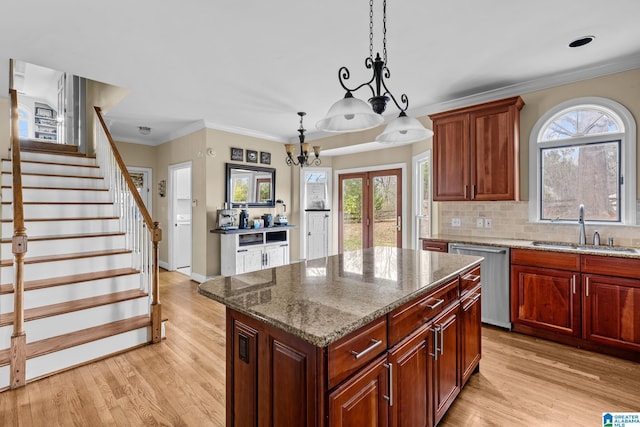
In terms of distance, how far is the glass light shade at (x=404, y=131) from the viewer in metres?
2.06

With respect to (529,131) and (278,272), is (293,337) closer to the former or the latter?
(278,272)

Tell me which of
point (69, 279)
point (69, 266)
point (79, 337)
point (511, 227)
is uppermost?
point (511, 227)

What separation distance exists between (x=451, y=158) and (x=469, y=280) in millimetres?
2005

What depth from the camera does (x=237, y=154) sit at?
5.37 m

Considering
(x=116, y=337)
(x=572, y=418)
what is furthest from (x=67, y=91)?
(x=572, y=418)

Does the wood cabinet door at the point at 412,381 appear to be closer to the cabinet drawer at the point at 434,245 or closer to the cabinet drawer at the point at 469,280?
A: the cabinet drawer at the point at 469,280

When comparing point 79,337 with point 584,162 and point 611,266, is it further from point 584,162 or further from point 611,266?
point 584,162

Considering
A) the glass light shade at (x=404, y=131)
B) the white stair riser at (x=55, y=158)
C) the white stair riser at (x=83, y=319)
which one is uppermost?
the white stair riser at (x=55, y=158)

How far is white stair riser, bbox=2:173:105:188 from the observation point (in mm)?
3805

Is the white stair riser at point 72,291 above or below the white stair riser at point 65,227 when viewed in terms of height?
below

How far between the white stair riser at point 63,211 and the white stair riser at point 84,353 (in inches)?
70.7

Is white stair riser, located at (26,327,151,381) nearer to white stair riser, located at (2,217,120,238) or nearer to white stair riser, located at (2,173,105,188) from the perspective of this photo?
white stair riser, located at (2,217,120,238)

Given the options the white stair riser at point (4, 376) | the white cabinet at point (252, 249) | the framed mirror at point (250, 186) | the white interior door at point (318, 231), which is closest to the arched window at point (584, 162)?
the white interior door at point (318, 231)

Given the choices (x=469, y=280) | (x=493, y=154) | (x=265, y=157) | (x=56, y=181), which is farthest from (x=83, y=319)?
(x=493, y=154)
